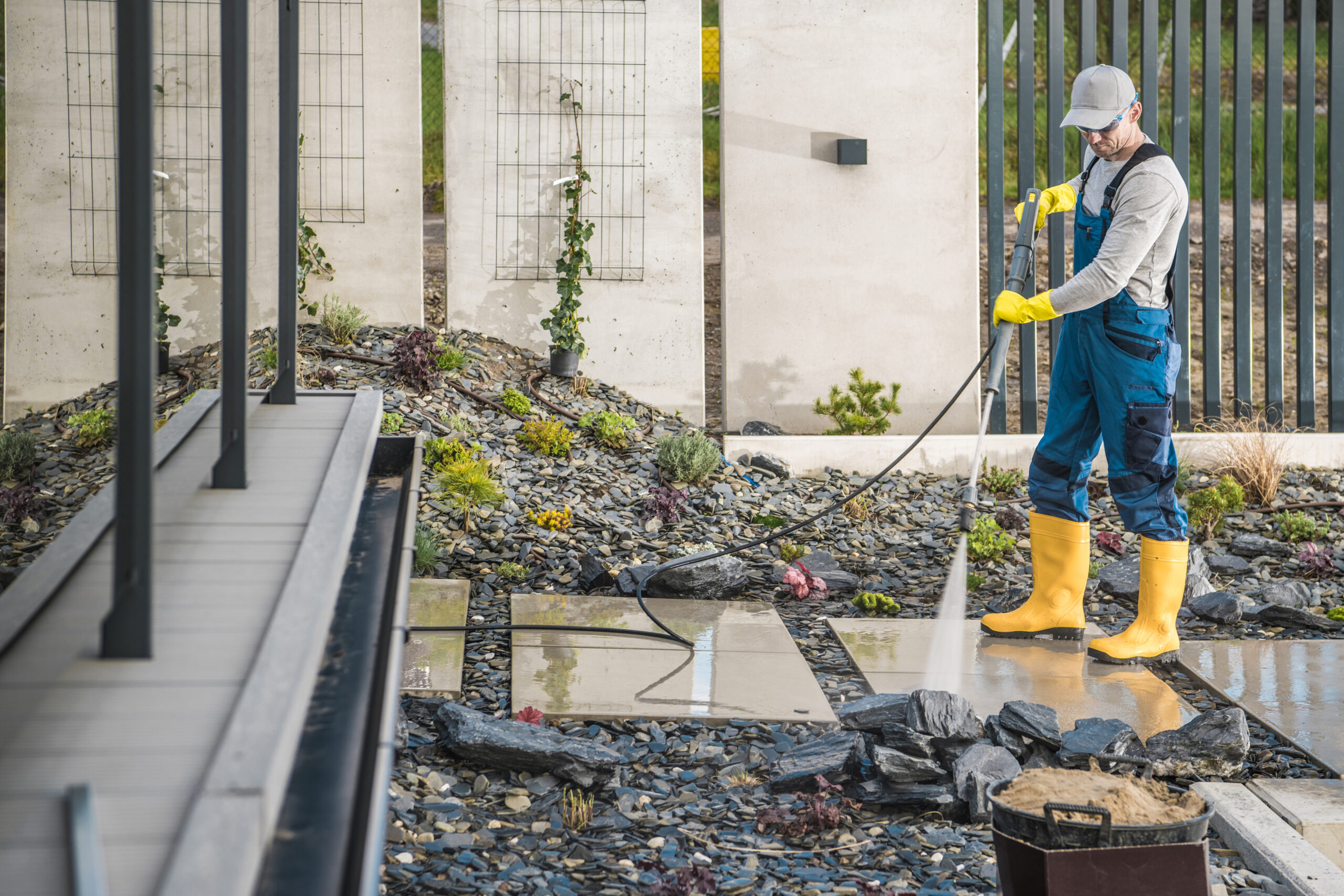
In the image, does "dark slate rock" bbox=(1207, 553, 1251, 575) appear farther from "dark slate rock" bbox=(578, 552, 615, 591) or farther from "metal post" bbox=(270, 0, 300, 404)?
"metal post" bbox=(270, 0, 300, 404)

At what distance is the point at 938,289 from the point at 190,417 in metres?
5.54

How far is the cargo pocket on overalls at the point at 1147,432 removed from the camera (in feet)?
11.8

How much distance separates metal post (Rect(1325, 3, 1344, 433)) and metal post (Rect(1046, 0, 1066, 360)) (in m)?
1.72

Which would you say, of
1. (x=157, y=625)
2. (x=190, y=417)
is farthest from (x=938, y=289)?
(x=157, y=625)

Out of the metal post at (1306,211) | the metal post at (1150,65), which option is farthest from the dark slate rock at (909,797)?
the metal post at (1306,211)

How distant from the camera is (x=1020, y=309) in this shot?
371cm

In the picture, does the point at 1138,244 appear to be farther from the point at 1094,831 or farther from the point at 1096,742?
the point at 1094,831

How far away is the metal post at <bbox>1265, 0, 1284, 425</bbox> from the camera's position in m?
6.79

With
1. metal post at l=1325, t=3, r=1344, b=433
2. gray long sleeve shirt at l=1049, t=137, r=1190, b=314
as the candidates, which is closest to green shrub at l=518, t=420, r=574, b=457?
gray long sleeve shirt at l=1049, t=137, r=1190, b=314

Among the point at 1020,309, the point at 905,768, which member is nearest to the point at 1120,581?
the point at 1020,309

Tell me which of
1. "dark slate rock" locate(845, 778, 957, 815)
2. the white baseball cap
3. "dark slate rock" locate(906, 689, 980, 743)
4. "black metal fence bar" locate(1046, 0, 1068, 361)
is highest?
"black metal fence bar" locate(1046, 0, 1068, 361)

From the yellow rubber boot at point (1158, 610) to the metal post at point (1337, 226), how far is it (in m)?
3.93

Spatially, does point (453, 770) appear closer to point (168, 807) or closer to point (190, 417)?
point (190, 417)

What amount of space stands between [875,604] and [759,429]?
2.49 m
